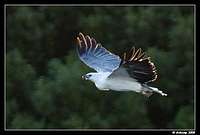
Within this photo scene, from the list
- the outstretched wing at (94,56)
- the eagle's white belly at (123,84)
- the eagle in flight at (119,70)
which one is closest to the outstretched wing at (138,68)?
the eagle in flight at (119,70)

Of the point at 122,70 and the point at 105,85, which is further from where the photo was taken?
the point at 105,85

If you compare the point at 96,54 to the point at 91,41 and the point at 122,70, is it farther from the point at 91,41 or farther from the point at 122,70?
the point at 122,70

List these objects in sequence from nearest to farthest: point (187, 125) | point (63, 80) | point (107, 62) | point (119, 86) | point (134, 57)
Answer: point (134, 57), point (119, 86), point (107, 62), point (63, 80), point (187, 125)

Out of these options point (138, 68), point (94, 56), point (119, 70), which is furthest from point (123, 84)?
point (94, 56)

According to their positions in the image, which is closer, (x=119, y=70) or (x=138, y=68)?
(x=138, y=68)

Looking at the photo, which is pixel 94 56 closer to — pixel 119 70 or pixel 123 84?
pixel 123 84

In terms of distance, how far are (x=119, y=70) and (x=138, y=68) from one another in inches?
11.7

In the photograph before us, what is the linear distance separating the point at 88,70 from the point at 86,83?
29 centimetres

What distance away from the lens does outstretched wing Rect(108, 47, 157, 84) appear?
5531mm

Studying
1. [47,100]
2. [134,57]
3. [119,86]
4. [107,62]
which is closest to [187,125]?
[47,100]

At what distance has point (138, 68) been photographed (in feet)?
18.6

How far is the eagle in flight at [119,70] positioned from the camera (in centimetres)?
558

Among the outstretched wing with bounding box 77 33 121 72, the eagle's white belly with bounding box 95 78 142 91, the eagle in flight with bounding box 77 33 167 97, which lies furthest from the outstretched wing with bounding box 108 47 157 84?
the outstretched wing with bounding box 77 33 121 72

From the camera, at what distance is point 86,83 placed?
32.1ft
